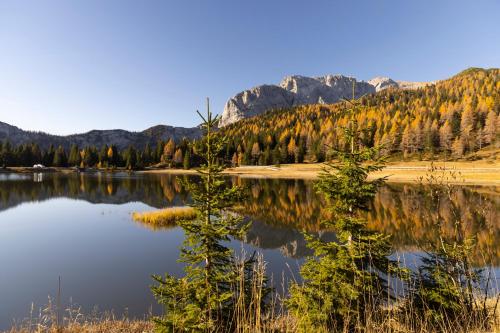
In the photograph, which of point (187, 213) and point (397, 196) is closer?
point (187, 213)

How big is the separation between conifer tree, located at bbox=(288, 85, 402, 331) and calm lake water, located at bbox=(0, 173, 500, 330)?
54.1 inches

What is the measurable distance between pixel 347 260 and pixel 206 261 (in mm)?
4248

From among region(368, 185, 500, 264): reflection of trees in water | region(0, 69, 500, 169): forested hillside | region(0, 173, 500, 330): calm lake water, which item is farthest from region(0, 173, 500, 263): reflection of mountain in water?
region(0, 69, 500, 169): forested hillside

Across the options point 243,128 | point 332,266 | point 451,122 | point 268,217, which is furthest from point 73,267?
point 243,128

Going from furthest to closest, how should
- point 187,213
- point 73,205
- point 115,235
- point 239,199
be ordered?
Answer: 1. point 73,205
2. point 187,213
3. point 115,235
4. point 239,199

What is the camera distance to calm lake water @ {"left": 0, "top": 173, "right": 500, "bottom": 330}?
541 inches

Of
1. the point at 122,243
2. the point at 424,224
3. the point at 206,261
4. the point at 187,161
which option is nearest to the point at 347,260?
the point at 206,261

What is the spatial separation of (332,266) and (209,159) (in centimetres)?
501

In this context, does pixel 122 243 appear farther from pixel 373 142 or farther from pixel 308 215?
pixel 373 142

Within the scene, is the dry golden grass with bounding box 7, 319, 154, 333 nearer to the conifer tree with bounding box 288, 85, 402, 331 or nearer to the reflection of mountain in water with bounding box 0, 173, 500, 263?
the conifer tree with bounding box 288, 85, 402, 331

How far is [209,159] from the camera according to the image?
29.4 feet

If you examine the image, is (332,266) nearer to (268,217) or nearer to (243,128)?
(268,217)

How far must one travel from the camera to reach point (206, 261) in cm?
835

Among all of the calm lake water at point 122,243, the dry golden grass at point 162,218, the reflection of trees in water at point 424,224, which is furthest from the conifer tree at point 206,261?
the dry golden grass at point 162,218
